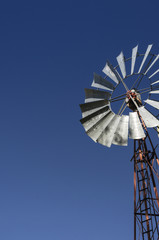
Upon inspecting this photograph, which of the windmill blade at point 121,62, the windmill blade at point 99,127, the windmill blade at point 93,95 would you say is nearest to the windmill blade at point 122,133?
the windmill blade at point 99,127

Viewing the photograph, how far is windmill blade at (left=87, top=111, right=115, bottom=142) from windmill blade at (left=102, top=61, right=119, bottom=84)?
2005mm

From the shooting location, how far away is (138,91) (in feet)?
41.5

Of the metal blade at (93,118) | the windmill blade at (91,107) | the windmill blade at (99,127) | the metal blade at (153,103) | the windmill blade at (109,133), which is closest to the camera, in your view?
the windmill blade at (109,133)

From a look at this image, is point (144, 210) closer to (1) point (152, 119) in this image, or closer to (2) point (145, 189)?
(2) point (145, 189)

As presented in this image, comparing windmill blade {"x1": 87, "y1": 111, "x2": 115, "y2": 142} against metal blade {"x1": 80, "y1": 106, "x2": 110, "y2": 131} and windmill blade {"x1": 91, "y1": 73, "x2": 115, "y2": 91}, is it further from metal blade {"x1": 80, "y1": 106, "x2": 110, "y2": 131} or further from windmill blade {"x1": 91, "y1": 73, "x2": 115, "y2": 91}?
windmill blade {"x1": 91, "y1": 73, "x2": 115, "y2": 91}

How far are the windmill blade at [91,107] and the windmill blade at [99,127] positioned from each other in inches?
23.0

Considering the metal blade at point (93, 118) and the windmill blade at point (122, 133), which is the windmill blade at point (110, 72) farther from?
the windmill blade at point (122, 133)

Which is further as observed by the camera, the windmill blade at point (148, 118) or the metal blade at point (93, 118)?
the metal blade at point (93, 118)

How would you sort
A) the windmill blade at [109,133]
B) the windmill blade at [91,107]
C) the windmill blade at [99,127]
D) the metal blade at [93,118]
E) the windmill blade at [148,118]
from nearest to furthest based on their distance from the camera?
the windmill blade at [148,118]
the windmill blade at [109,133]
the windmill blade at [99,127]
the metal blade at [93,118]
the windmill blade at [91,107]

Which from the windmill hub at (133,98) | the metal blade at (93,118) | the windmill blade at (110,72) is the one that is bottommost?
the metal blade at (93,118)

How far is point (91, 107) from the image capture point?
12383 mm

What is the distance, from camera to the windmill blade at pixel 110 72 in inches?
523

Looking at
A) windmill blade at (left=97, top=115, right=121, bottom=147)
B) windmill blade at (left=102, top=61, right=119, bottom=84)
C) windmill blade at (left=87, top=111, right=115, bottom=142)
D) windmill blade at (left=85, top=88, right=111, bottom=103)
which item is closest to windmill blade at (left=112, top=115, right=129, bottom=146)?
windmill blade at (left=97, top=115, right=121, bottom=147)

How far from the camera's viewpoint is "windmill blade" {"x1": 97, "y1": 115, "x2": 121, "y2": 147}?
1099 centimetres
